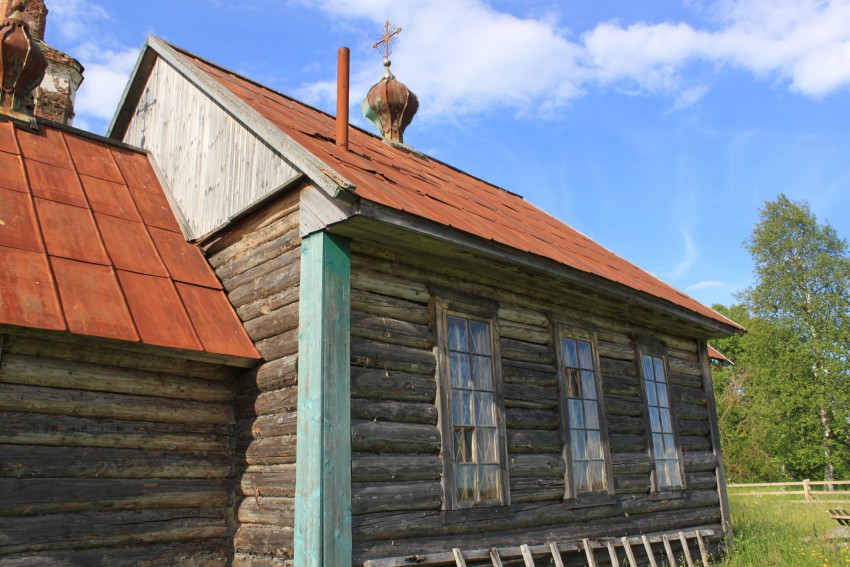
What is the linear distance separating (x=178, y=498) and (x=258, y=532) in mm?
713

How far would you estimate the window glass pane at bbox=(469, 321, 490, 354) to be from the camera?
6.65 m

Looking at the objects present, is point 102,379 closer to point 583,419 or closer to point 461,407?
point 461,407

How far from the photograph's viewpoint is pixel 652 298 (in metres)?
8.29

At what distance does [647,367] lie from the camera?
9.01 metres

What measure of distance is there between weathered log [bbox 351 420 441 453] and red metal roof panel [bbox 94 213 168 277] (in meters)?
2.39

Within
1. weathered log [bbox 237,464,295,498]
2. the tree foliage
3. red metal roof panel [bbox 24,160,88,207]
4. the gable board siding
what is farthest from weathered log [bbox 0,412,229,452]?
the tree foliage

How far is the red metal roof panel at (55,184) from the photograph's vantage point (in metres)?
6.41

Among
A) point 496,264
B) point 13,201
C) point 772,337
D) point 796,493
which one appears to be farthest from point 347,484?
point 772,337

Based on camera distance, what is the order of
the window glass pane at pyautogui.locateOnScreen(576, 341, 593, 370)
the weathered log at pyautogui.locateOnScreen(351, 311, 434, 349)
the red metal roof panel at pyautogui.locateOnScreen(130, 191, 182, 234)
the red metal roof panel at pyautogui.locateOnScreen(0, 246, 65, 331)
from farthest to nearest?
the window glass pane at pyautogui.locateOnScreen(576, 341, 593, 370) → the red metal roof panel at pyautogui.locateOnScreen(130, 191, 182, 234) → the weathered log at pyautogui.locateOnScreen(351, 311, 434, 349) → the red metal roof panel at pyautogui.locateOnScreen(0, 246, 65, 331)

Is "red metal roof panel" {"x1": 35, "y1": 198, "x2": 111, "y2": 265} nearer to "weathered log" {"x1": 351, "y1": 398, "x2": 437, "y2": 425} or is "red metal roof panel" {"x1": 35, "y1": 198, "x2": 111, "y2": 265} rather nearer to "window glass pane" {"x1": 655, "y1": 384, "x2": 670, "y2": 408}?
"weathered log" {"x1": 351, "y1": 398, "x2": 437, "y2": 425}

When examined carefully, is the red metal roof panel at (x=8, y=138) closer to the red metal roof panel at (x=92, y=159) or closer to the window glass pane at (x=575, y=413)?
the red metal roof panel at (x=92, y=159)

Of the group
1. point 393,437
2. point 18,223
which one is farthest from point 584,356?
point 18,223

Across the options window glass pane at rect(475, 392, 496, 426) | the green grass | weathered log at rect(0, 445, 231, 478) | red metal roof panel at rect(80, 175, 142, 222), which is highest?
red metal roof panel at rect(80, 175, 142, 222)

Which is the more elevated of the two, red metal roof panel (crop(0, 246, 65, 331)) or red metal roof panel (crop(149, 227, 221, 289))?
red metal roof panel (crop(149, 227, 221, 289))
